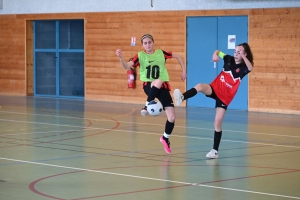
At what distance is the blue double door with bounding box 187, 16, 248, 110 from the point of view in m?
20.5

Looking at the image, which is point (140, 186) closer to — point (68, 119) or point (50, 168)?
point (50, 168)

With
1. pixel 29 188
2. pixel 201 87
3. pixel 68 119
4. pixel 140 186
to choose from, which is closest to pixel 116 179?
pixel 140 186

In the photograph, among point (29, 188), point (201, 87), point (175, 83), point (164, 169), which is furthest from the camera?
point (175, 83)

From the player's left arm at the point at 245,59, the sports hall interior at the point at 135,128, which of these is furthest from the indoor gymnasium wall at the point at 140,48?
the player's left arm at the point at 245,59

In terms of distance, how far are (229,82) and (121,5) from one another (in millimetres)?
12476

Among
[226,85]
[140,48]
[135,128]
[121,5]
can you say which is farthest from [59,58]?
[226,85]

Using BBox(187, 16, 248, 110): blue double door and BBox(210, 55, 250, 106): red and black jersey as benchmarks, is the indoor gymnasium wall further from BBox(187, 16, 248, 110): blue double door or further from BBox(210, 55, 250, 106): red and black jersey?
BBox(210, 55, 250, 106): red and black jersey

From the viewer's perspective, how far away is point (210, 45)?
2117 cm

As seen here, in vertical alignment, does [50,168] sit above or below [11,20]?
below

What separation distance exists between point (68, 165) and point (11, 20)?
16.6 m

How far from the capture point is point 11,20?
25703mm

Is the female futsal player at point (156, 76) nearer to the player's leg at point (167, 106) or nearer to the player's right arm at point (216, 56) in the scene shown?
the player's leg at point (167, 106)

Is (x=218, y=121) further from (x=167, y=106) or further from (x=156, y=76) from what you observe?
(x=156, y=76)

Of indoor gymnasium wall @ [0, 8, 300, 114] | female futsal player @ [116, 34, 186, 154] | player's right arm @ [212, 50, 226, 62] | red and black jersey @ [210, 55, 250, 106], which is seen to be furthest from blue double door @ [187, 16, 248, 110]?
red and black jersey @ [210, 55, 250, 106]
